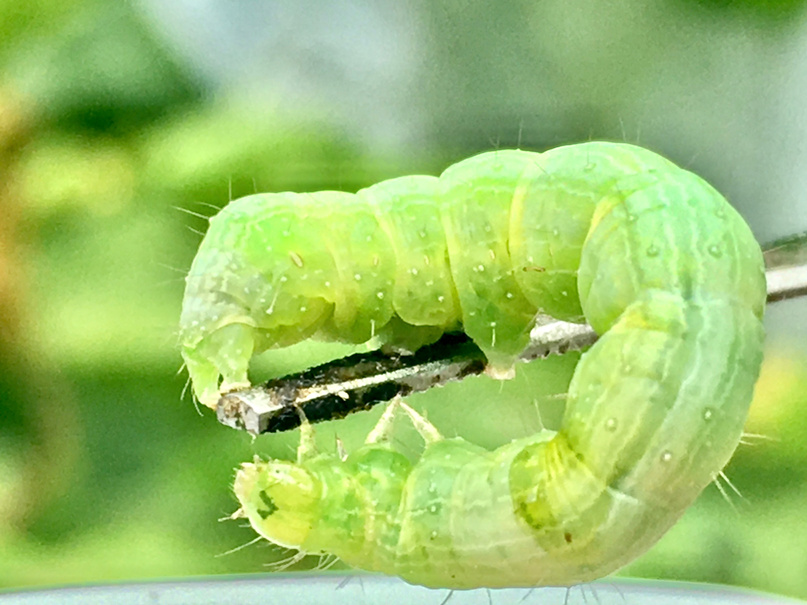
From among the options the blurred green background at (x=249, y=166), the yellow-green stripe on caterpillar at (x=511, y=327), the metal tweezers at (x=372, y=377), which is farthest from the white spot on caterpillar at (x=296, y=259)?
the blurred green background at (x=249, y=166)

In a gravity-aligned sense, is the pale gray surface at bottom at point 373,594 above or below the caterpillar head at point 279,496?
below

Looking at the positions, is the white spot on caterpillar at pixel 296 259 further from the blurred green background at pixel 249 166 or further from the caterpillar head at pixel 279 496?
the blurred green background at pixel 249 166

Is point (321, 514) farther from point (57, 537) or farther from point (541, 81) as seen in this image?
point (57, 537)

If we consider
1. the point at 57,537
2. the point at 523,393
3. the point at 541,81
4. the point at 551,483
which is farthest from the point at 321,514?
the point at 57,537

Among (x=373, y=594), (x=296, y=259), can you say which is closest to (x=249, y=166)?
(x=296, y=259)

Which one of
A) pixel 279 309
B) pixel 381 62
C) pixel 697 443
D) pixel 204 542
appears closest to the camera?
pixel 697 443

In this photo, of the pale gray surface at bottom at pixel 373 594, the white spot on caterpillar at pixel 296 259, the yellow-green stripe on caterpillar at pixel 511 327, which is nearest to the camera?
the yellow-green stripe on caterpillar at pixel 511 327

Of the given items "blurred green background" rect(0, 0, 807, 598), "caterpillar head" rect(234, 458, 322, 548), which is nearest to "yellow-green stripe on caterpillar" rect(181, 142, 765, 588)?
"caterpillar head" rect(234, 458, 322, 548)
